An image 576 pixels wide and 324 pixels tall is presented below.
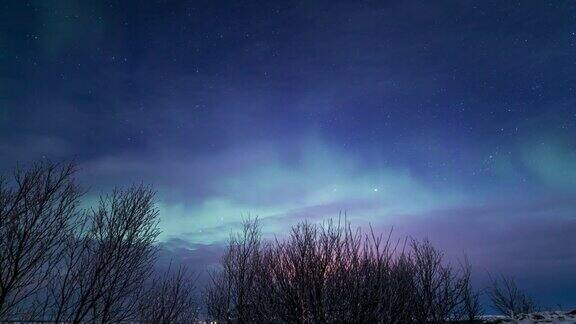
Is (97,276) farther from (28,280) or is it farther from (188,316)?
(188,316)

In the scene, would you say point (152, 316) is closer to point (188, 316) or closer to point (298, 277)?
point (188, 316)

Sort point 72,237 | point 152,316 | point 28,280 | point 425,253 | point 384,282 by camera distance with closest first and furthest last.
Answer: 1. point 384,282
2. point 28,280
3. point 72,237
4. point 152,316
5. point 425,253

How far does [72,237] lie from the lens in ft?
34.7

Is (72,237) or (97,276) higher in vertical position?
(72,237)

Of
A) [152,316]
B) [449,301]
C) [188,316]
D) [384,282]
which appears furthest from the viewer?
[449,301]

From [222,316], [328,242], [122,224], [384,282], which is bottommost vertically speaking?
[222,316]

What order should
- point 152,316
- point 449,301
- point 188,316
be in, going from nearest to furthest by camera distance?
point 152,316
point 188,316
point 449,301

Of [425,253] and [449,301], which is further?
[425,253]

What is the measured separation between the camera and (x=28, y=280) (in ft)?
31.5

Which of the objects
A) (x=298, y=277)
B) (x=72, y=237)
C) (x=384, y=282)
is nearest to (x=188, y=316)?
(x=72, y=237)

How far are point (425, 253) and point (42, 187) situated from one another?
62.4 ft

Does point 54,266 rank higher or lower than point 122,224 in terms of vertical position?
lower

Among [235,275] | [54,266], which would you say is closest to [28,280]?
[54,266]

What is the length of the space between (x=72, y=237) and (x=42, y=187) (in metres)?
1.70
